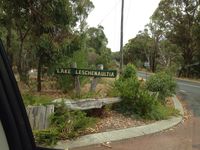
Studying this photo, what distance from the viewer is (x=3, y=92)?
143cm

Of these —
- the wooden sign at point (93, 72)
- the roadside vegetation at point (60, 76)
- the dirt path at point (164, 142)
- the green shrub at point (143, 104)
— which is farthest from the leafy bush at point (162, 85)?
the dirt path at point (164, 142)

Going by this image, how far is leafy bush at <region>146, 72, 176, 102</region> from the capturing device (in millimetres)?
14281

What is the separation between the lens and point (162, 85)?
14.3m

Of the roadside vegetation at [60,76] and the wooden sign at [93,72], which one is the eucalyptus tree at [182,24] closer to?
the roadside vegetation at [60,76]

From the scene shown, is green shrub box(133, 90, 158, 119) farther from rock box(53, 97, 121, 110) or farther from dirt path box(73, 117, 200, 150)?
dirt path box(73, 117, 200, 150)

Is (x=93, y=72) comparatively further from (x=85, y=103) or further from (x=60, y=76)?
(x=60, y=76)

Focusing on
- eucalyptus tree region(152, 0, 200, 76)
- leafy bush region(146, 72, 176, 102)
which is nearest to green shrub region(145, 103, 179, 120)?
leafy bush region(146, 72, 176, 102)

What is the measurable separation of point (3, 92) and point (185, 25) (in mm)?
41416

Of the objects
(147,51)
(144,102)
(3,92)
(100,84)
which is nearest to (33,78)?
(100,84)

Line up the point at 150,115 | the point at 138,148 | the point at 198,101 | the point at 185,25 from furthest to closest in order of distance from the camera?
the point at 185,25
the point at 198,101
the point at 150,115
the point at 138,148

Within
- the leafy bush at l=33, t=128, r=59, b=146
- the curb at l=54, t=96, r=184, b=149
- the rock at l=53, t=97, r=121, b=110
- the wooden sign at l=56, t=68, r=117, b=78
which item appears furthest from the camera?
the wooden sign at l=56, t=68, r=117, b=78

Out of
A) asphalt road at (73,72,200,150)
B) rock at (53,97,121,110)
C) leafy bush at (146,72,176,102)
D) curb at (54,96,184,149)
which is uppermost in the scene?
leafy bush at (146,72,176,102)

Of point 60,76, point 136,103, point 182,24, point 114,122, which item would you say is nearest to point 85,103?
point 114,122

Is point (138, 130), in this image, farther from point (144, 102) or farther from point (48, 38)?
point (48, 38)
